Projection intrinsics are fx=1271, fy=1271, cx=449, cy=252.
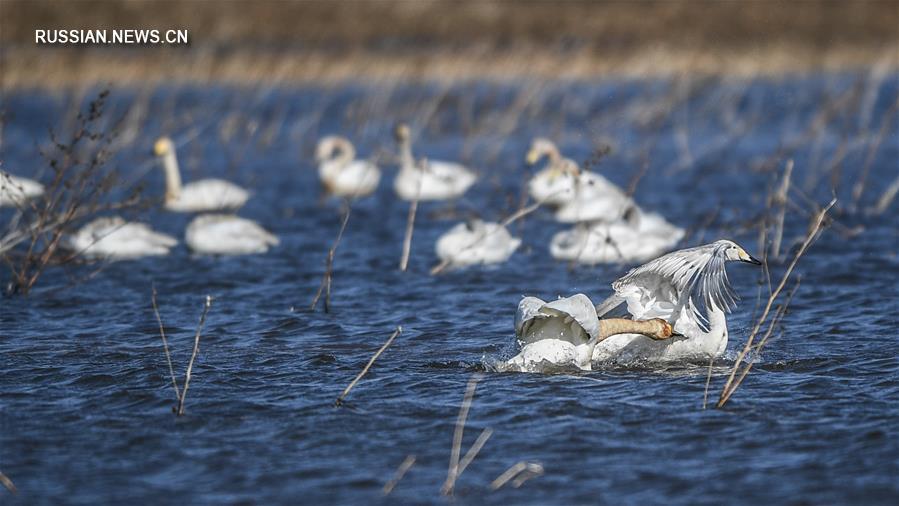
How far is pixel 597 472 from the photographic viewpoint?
516 centimetres

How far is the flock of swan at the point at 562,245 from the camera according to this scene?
6.78m

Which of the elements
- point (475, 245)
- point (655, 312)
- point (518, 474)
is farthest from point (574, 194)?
point (518, 474)

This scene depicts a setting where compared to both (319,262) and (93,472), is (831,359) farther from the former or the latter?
(319,262)

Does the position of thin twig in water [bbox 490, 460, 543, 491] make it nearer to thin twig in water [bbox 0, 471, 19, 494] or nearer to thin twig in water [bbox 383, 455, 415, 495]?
thin twig in water [bbox 383, 455, 415, 495]

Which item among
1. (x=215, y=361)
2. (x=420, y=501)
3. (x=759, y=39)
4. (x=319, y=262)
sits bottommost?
(x=420, y=501)

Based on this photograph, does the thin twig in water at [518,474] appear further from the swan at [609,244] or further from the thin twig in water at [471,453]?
the swan at [609,244]

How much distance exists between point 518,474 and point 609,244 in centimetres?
558

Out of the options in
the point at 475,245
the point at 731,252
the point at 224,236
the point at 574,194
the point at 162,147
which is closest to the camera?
the point at 731,252

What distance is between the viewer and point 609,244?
34.5ft

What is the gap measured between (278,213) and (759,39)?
22.3 meters

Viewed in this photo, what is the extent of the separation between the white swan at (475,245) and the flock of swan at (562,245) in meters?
0.01

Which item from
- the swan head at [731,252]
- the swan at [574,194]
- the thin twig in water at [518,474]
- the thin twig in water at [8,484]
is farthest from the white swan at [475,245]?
the thin twig in water at [8,484]

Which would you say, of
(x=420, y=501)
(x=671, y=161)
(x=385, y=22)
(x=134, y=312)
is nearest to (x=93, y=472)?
(x=420, y=501)

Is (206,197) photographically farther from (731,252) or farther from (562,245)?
(731,252)
